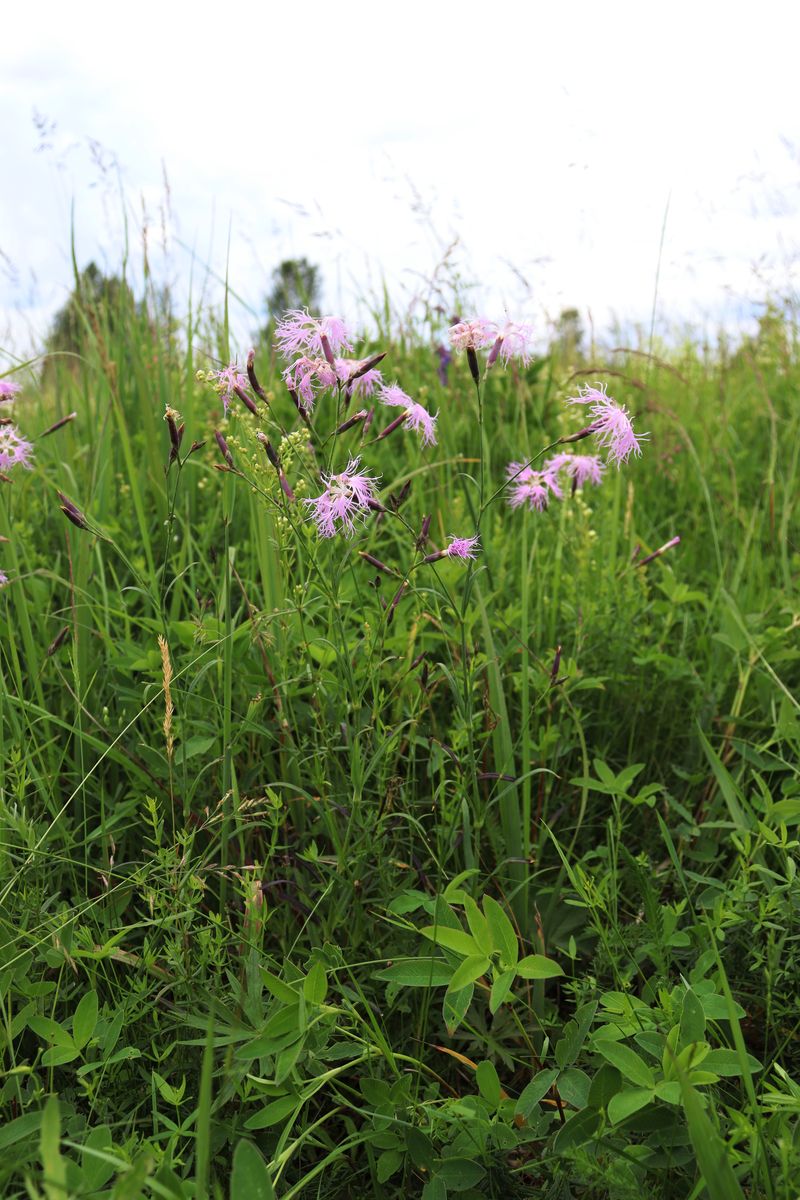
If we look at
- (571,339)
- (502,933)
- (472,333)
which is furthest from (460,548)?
(571,339)

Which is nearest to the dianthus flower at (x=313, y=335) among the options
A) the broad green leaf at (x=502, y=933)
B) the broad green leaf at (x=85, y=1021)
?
the broad green leaf at (x=502, y=933)

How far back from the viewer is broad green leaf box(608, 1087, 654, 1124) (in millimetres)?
1039

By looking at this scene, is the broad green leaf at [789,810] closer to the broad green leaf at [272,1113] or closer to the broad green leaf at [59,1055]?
the broad green leaf at [272,1113]

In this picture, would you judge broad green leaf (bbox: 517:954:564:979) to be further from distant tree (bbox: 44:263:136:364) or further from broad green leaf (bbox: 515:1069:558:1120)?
distant tree (bbox: 44:263:136:364)

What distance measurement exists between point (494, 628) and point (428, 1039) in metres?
0.95

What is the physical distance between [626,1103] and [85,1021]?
734 millimetres

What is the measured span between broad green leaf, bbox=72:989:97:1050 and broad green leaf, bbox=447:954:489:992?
1.64ft

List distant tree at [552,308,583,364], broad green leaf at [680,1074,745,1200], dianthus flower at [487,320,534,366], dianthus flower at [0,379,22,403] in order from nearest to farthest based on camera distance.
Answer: broad green leaf at [680,1074,745,1200] < dianthus flower at [487,320,534,366] < dianthus flower at [0,379,22,403] < distant tree at [552,308,583,364]

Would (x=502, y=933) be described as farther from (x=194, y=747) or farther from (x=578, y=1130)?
(x=194, y=747)

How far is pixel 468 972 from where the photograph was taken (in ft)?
3.83

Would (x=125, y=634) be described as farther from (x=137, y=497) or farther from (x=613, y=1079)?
(x=613, y=1079)

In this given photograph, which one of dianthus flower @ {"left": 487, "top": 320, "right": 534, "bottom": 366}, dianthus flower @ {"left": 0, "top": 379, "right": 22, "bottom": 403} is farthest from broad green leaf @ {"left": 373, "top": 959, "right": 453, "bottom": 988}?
dianthus flower @ {"left": 0, "top": 379, "right": 22, "bottom": 403}

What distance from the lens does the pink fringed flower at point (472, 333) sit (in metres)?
1.47

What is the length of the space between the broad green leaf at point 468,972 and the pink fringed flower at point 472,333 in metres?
0.95
